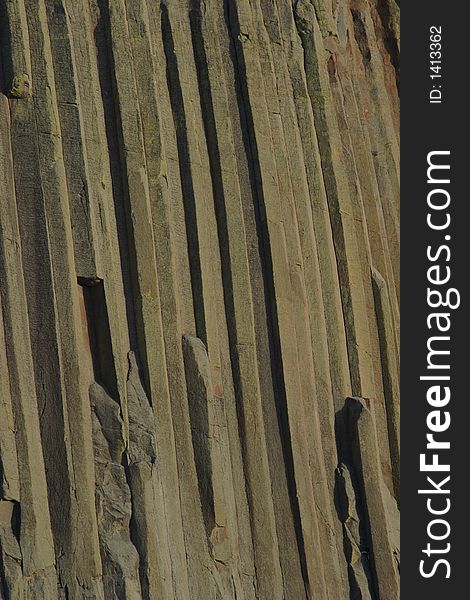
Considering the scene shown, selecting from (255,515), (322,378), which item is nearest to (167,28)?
(322,378)

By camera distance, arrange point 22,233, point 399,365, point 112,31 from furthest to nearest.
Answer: point 399,365 < point 112,31 < point 22,233

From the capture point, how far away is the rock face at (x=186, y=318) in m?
8.59

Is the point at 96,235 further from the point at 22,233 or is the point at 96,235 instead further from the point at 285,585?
the point at 285,585

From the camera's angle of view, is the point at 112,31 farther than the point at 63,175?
Yes

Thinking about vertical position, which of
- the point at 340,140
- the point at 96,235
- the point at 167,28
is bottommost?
the point at 96,235

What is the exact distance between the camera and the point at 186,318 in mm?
9414

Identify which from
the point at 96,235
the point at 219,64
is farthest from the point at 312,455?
the point at 219,64

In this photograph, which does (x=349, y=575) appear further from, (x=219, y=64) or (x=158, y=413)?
(x=219, y=64)

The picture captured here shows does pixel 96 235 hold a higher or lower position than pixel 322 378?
higher

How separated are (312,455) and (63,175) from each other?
2.70 meters

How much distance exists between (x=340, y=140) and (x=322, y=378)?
2157 millimetres

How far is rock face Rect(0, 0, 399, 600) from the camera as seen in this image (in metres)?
8.59

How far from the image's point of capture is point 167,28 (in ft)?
33.0

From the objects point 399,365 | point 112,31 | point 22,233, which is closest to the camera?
point 22,233
